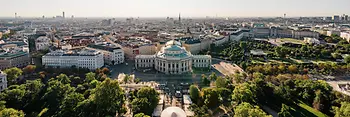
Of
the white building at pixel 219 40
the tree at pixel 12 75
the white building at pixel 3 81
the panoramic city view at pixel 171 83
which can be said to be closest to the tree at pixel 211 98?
the panoramic city view at pixel 171 83

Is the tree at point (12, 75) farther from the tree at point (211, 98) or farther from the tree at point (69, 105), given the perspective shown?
the tree at point (211, 98)

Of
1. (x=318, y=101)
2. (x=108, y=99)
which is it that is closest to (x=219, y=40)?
(x=318, y=101)

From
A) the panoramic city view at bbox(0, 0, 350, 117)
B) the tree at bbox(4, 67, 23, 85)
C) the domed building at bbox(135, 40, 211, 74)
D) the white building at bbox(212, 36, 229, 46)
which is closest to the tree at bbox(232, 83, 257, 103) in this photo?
the panoramic city view at bbox(0, 0, 350, 117)

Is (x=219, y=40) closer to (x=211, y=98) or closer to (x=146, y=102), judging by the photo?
(x=211, y=98)

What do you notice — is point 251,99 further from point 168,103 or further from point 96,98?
point 96,98

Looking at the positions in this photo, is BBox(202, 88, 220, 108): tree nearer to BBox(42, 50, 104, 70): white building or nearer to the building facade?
BBox(42, 50, 104, 70): white building

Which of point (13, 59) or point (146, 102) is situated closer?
point (146, 102)
